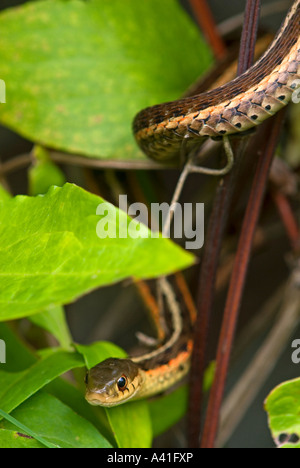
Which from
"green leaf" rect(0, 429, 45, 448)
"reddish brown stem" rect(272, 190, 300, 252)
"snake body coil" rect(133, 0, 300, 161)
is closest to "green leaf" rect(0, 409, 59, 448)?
"green leaf" rect(0, 429, 45, 448)

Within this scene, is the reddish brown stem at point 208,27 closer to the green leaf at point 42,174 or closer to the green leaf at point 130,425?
the green leaf at point 42,174

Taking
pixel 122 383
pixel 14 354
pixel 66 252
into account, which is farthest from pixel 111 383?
pixel 66 252

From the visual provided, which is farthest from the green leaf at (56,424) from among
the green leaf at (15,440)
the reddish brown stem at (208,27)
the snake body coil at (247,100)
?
the reddish brown stem at (208,27)

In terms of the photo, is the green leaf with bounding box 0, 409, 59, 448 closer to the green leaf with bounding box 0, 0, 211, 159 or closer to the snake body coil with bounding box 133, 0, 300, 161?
the snake body coil with bounding box 133, 0, 300, 161

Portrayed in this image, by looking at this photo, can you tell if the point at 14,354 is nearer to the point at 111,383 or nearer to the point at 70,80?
the point at 111,383

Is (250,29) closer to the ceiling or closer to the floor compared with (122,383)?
closer to the ceiling
